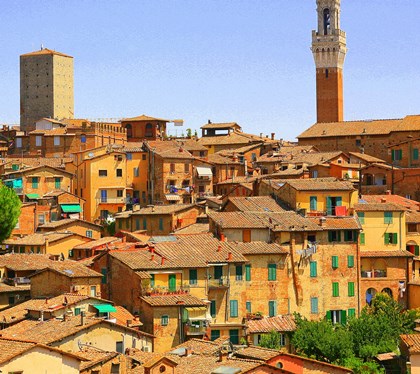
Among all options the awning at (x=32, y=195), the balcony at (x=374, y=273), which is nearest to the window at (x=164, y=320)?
the balcony at (x=374, y=273)

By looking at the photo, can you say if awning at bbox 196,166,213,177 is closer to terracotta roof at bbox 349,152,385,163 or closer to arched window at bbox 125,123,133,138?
terracotta roof at bbox 349,152,385,163

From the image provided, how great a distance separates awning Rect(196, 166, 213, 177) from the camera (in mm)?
87250

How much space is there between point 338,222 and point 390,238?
4176 mm

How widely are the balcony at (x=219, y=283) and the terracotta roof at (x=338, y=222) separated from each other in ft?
22.8

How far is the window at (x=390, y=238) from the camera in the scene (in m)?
68.1

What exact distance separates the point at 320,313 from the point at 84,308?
1304 centimetres

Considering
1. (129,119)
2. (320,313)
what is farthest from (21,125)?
(320,313)

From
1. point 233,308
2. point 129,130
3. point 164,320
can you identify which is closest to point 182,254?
point 233,308

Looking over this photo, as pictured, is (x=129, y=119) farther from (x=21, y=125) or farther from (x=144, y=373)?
(x=144, y=373)

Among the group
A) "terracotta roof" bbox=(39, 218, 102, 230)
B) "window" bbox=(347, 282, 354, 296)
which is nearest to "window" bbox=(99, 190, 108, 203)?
"terracotta roof" bbox=(39, 218, 102, 230)

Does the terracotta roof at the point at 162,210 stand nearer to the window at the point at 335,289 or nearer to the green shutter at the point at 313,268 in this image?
the green shutter at the point at 313,268

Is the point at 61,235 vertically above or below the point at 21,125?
below

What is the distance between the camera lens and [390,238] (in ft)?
224

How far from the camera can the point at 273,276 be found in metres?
61.8
